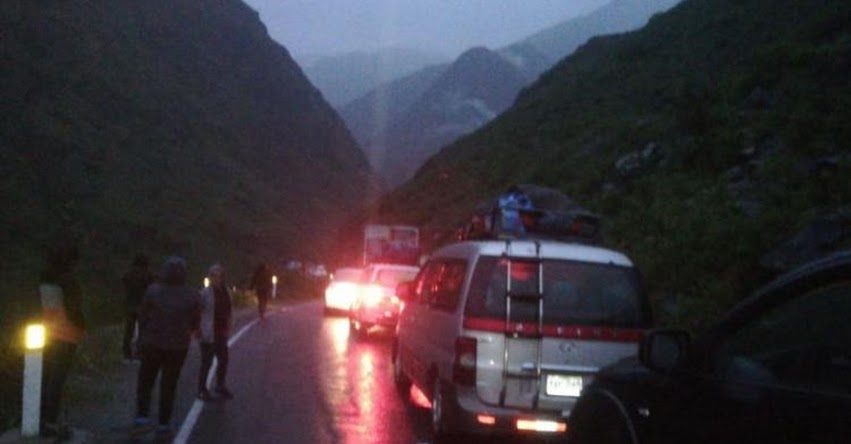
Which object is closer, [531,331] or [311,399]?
[531,331]

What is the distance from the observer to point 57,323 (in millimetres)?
10094

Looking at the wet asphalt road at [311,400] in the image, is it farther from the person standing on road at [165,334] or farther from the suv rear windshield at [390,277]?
the suv rear windshield at [390,277]

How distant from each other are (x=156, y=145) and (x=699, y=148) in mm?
53360

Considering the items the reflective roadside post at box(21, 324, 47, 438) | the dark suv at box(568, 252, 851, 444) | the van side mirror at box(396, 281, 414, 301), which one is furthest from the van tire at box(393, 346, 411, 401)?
the dark suv at box(568, 252, 851, 444)

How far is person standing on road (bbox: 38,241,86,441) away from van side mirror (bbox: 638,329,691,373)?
6.14 metres

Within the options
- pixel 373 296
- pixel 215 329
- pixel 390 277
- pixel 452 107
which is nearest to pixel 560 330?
pixel 215 329

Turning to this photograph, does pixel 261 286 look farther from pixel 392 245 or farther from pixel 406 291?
pixel 406 291

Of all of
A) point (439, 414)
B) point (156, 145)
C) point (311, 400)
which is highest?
point (156, 145)

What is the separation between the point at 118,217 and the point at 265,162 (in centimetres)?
3131

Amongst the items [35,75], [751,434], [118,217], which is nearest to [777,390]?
[751,434]

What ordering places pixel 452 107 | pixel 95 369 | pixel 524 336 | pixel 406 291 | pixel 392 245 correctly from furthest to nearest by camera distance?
1. pixel 452 107
2. pixel 392 245
3. pixel 95 369
4. pixel 406 291
5. pixel 524 336

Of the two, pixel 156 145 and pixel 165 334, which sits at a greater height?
pixel 156 145

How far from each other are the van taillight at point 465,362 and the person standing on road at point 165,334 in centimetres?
288

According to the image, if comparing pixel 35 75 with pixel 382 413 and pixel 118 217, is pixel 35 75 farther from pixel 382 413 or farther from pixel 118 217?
pixel 382 413
